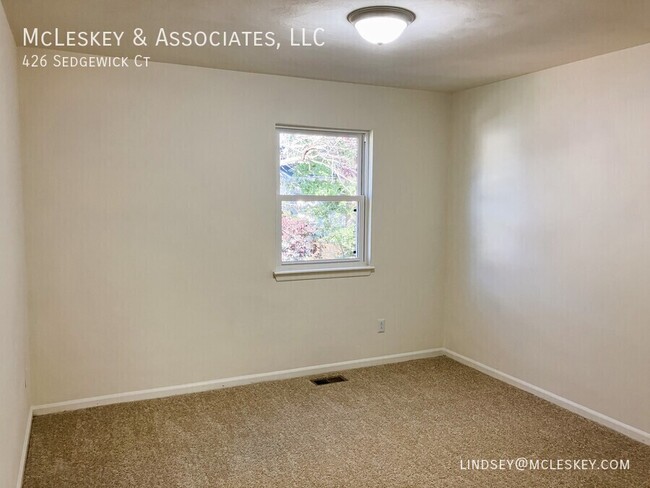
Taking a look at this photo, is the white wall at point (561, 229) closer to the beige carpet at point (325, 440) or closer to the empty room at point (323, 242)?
the empty room at point (323, 242)

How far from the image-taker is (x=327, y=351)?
4.34 meters

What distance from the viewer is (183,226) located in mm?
3740

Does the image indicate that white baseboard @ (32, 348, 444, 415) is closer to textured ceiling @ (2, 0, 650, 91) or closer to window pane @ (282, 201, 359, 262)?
window pane @ (282, 201, 359, 262)

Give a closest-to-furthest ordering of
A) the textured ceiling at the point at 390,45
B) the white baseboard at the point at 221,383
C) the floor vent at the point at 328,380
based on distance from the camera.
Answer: the textured ceiling at the point at 390,45 < the white baseboard at the point at 221,383 < the floor vent at the point at 328,380

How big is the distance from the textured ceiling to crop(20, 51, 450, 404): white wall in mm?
313

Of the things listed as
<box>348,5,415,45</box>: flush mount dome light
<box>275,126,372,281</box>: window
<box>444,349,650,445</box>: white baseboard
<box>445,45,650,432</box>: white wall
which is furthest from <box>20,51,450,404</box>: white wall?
<box>348,5,415,45</box>: flush mount dome light

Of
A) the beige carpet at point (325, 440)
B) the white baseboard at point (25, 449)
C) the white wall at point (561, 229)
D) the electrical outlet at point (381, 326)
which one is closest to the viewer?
the white baseboard at point (25, 449)

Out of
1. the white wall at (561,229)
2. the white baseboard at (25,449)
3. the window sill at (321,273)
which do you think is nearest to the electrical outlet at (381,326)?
the window sill at (321,273)

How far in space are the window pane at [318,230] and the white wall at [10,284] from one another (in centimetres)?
187

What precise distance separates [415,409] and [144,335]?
1.98 m

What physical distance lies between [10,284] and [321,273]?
2314 millimetres

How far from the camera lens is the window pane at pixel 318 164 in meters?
4.13

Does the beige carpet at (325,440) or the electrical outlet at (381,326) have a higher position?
the electrical outlet at (381,326)

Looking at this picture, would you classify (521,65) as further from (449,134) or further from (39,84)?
(39,84)
